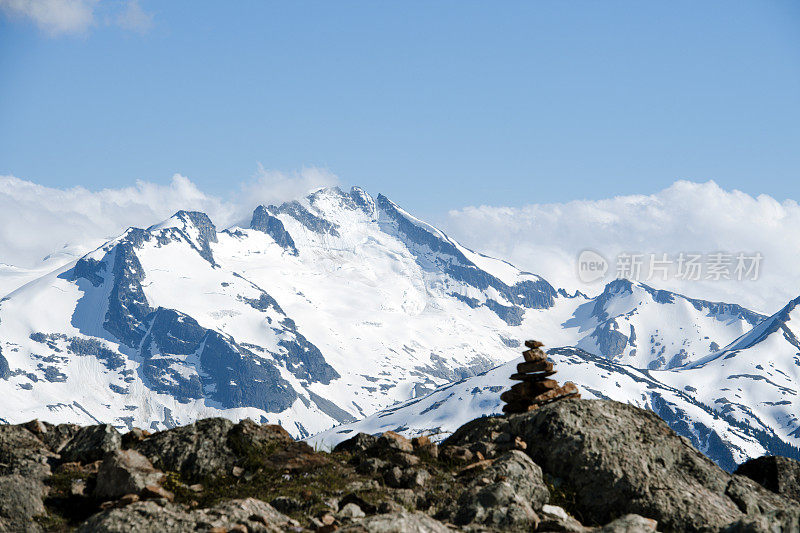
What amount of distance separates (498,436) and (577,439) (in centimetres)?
281

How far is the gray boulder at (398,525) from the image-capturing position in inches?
561

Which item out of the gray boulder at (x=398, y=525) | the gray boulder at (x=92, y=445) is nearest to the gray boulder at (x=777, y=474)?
the gray boulder at (x=398, y=525)

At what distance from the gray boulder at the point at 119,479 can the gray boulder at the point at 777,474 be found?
1726 cm

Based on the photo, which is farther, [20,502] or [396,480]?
[396,480]

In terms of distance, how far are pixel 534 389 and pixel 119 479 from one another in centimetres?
1361

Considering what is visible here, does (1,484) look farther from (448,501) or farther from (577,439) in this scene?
(577,439)

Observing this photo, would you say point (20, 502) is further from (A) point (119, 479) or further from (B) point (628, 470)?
(B) point (628, 470)

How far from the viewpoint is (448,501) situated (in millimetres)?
18188

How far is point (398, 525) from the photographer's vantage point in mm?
14461

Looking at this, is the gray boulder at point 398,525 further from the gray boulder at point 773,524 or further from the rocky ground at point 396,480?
the gray boulder at point 773,524

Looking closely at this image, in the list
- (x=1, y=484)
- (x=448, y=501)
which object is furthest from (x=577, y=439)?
(x=1, y=484)

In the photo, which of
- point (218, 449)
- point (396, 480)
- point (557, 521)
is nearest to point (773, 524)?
point (557, 521)

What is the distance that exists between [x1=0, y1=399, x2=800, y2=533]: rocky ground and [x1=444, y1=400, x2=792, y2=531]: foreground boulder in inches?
1.5

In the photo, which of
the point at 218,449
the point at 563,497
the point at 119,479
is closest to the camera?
the point at 119,479
